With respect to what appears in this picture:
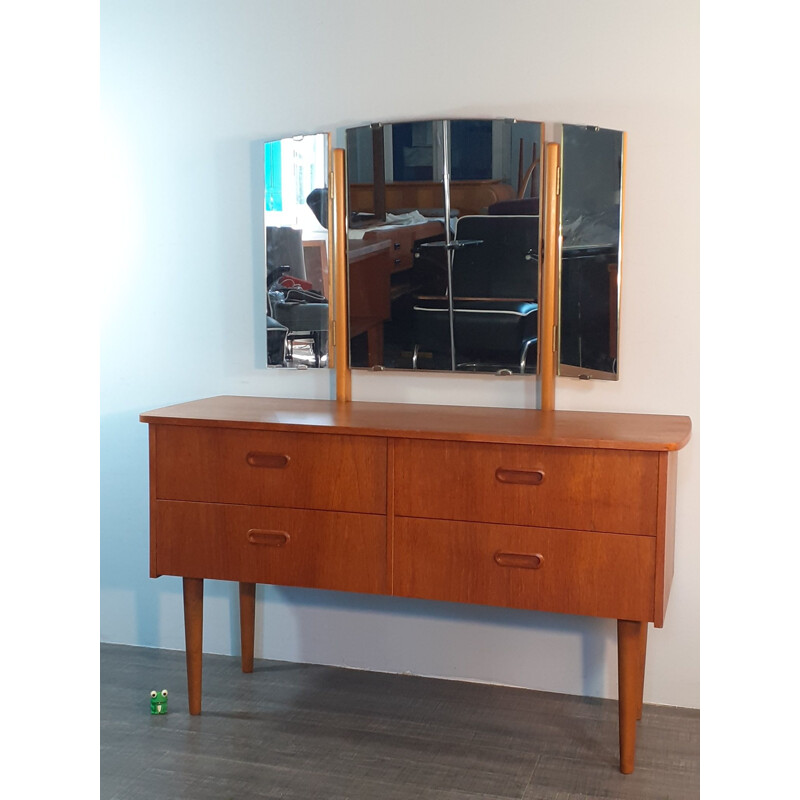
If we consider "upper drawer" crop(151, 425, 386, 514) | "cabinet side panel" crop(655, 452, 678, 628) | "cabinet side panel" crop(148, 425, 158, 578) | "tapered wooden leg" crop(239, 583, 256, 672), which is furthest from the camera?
→ "tapered wooden leg" crop(239, 583, 256, 672)

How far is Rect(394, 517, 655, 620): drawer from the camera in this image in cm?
197

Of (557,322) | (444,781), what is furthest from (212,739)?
(557,322)

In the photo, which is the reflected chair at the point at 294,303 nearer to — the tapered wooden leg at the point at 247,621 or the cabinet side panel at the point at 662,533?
the tapered wooden leg at the point at 247,621

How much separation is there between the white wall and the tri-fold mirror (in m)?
0.06

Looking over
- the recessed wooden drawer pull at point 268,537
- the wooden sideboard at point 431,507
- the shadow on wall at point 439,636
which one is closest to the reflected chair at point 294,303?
the wooden sideboard at point 431,507

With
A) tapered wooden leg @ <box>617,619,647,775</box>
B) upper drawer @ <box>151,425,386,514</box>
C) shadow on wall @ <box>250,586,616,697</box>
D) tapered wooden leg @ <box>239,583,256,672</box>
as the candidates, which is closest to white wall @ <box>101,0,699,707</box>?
shadow on wall @ <box>250,586,616,697</box>

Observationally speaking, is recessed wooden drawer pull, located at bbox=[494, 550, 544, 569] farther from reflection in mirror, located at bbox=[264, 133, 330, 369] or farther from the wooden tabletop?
reflection in mirror, located at bbox=[264, 133, 330, 369]

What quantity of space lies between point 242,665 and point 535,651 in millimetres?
878

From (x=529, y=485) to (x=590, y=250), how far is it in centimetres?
74

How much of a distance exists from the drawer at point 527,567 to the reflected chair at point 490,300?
1.99 feet

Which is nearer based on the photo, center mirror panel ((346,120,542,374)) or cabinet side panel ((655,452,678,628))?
cabinet side panel ((655,452,678,628))

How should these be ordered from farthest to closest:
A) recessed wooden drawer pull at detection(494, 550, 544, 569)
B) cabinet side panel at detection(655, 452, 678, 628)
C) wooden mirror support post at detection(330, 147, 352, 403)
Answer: wooden mirror support post at detection(330, 147, 352, 403) → recessed wooden drawer pull at detection(494, 550, 544, 569) → cabinet side panel at detection(655, 452, 678, 628)

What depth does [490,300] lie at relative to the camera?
99.0 inches

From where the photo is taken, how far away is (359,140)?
257 centimetres
